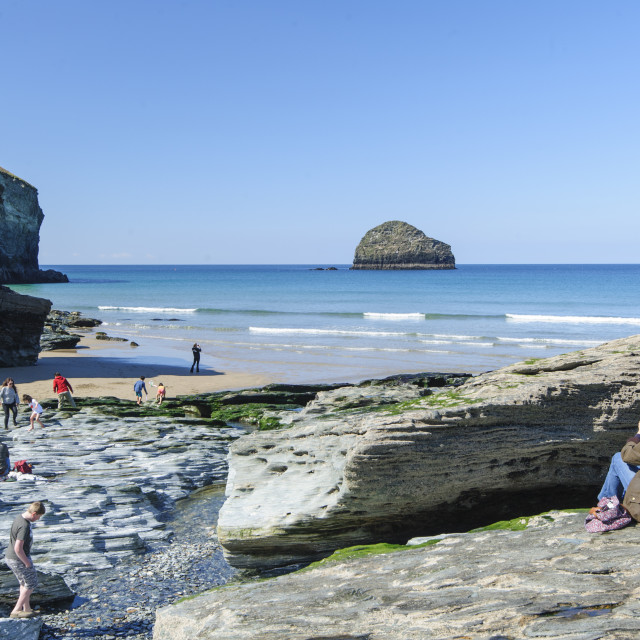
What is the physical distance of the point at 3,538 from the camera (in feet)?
38.4

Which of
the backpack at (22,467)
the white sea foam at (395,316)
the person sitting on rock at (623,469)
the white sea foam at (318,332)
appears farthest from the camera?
the white sea foam at (395,316)

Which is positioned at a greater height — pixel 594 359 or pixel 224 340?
pixel 594 359

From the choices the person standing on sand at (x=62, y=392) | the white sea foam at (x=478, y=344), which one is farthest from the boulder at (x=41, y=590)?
the white sea foam at (x=478, y=344)

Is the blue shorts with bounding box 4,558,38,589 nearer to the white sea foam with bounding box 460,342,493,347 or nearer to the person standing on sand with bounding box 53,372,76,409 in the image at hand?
the person standing on sand with bounding box 53,372,76,409

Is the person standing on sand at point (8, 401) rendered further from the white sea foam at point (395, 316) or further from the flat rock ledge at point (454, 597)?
the white sea foam at point (395, 316)

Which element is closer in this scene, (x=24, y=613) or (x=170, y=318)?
(x=24, y=613)

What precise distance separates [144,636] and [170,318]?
220 ft

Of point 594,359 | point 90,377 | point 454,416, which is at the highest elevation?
point 594,359

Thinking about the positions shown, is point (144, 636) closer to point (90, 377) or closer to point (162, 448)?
point (162, 448)

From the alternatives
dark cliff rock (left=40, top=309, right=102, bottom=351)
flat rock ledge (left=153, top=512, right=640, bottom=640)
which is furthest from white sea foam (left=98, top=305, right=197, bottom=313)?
flat rock ledge (left=153, top=512, right=640, bottom=640)

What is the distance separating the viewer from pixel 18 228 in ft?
373

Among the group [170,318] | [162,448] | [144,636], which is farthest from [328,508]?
[170,318]

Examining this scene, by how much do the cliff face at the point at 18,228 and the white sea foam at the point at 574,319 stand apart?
83494 mm

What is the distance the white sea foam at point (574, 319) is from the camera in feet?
210
